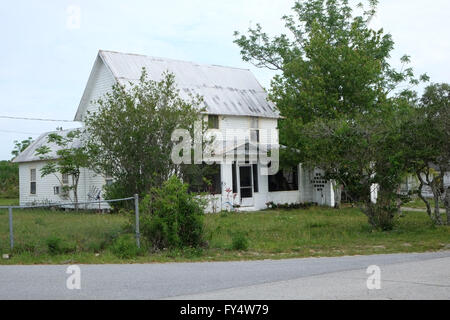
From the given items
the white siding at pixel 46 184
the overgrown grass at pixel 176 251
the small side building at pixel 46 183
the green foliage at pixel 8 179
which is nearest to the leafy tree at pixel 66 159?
the small side building at pixel 46 183

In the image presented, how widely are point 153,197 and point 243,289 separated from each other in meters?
5.37

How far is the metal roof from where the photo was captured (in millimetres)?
26734

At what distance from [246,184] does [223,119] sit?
135 inches

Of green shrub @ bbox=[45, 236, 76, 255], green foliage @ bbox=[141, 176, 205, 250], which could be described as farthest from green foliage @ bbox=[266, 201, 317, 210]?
green shrub @ bbox=[45, 236, 76, 255]

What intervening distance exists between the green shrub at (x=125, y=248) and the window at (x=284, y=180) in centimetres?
1635

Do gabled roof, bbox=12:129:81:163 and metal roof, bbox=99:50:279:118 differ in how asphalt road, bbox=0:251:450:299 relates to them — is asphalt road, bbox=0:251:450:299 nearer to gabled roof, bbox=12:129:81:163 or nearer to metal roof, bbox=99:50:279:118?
metal roof, bbox=99:50:279:118

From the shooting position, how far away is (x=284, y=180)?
28.8 meters

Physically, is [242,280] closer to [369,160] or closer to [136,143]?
[136,143]

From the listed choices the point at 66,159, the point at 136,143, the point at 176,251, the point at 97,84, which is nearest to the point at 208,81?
the point at 97,84
